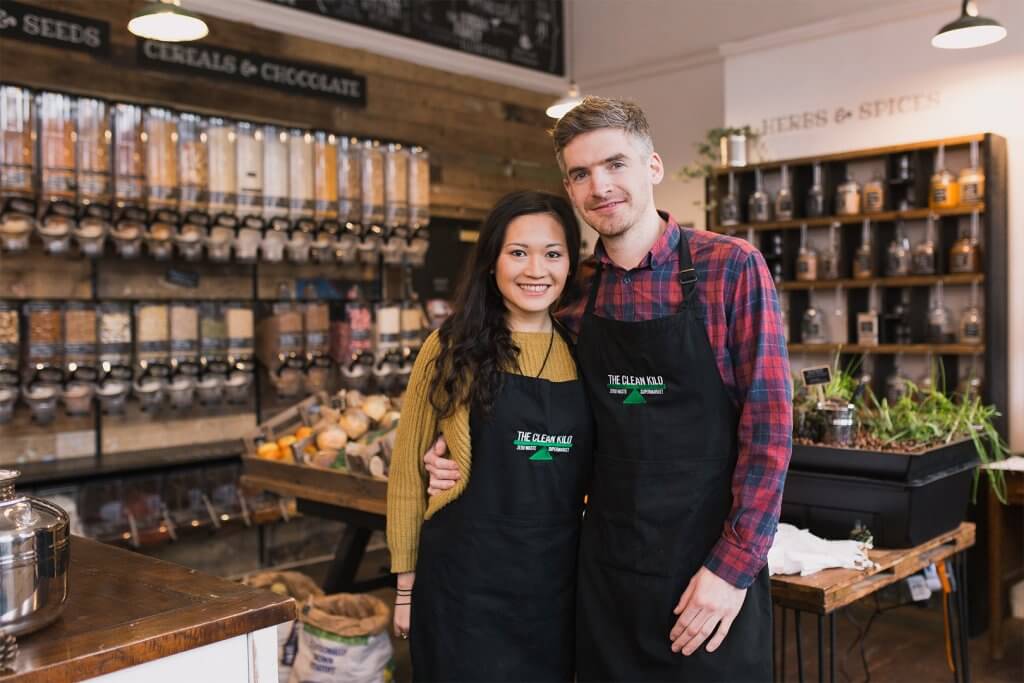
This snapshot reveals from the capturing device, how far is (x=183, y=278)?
4.89m

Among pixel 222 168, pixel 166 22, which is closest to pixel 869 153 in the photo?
pixel 222 168

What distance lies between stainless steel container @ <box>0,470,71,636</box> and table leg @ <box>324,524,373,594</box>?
85.0 inches

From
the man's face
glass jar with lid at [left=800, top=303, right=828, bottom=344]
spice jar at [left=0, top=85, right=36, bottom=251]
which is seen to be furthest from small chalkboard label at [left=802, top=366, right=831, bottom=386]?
spice jar at [left=0, top=85, right=36, bottom=251]

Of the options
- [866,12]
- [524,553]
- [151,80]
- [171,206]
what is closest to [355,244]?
[171,206]

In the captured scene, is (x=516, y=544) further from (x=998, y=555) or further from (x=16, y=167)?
(x=16, y=167)

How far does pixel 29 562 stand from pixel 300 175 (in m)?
3.70

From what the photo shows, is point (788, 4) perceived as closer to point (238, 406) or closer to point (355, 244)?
point (355, 244)

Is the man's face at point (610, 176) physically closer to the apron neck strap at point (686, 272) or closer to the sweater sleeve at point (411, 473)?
the apron neck strap at point (686, 272)

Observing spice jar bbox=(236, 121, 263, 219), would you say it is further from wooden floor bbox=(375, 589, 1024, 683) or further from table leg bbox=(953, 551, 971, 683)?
table leg bbox=(953, 551, 971, 683)

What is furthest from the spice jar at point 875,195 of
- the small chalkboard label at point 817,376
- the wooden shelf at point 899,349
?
the small chalkboard label at point 817,376

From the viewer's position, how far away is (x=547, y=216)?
6.66 ft

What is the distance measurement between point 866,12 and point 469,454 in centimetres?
403

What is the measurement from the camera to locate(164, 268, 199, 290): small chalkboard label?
4.84 metres

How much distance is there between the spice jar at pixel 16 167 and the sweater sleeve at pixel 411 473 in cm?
258
